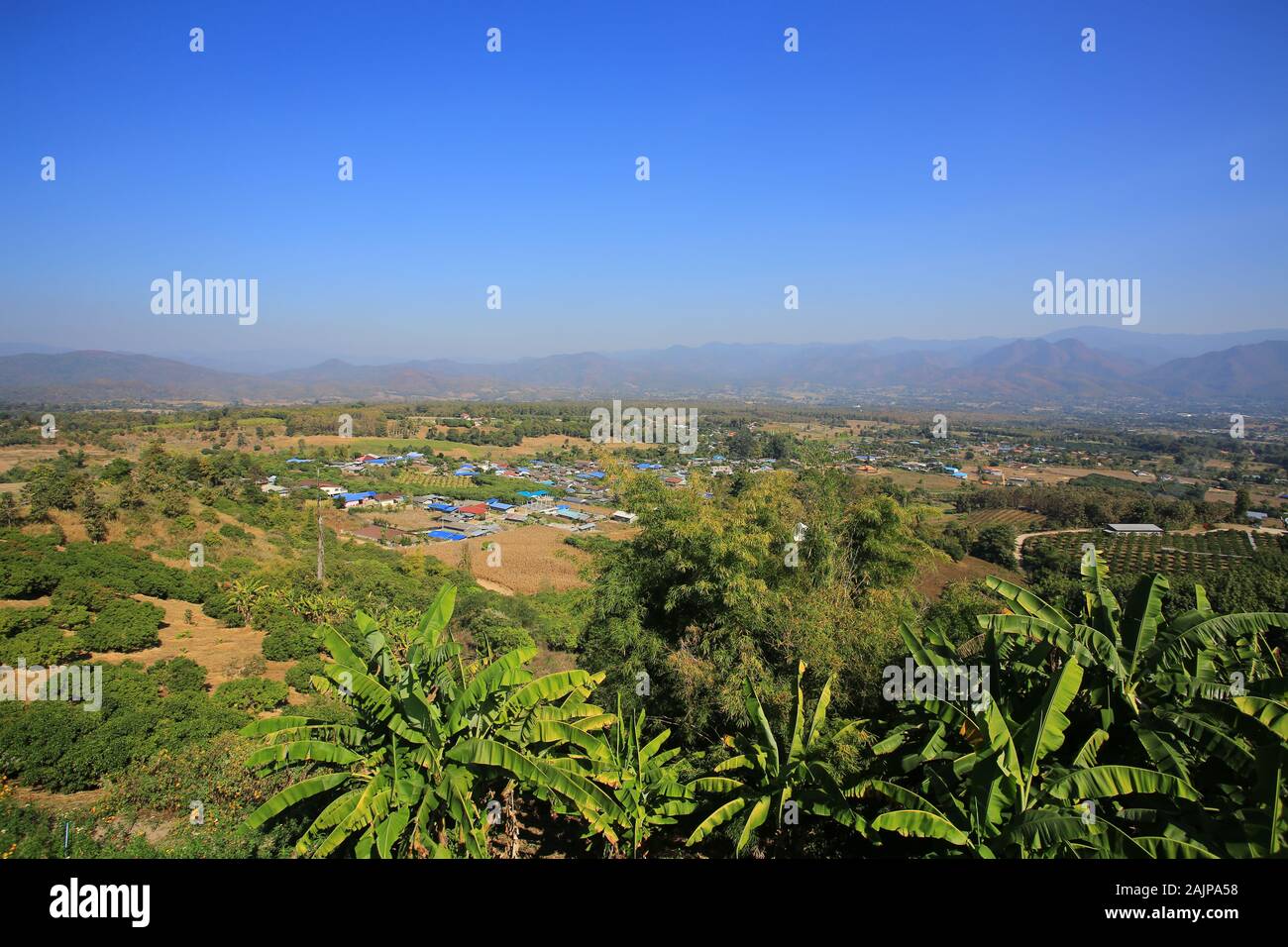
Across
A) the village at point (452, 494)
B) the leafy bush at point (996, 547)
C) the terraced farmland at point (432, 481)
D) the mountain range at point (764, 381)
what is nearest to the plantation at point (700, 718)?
the leafy bush at point (996, 547)

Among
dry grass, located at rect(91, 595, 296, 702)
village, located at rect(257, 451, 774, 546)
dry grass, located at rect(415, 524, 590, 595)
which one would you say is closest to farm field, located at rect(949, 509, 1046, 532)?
village, located at rect(257, 451, 774, 546)

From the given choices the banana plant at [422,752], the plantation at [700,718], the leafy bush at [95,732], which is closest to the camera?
the plantation at [700,718]

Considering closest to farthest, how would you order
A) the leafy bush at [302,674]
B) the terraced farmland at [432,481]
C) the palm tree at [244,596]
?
the leafy bush at [302,674] < the palm tree at [244,596] < the terraced farmland at [432,481]

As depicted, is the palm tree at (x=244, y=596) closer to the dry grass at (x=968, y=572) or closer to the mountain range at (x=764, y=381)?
the dry grass at (x=968, y=572)

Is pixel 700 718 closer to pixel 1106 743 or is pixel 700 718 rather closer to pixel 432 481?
pixel 1106 743

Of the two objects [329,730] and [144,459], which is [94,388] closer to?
[144,459]

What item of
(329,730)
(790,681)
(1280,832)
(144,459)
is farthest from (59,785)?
(144,459)
